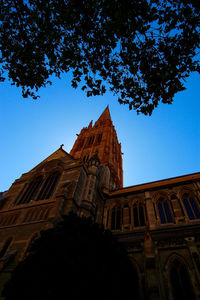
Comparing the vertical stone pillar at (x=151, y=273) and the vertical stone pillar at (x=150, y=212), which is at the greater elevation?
the vertical stone pillar at (x=150, y=212)

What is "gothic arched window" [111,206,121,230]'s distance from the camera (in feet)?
57.3

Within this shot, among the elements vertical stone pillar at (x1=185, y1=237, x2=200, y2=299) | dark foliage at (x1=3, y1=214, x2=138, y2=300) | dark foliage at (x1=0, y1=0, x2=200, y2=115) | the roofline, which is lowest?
dark foliage at (x1=3, y1=214, x2=138, y2=300)

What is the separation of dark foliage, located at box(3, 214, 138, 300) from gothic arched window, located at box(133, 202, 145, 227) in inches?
305

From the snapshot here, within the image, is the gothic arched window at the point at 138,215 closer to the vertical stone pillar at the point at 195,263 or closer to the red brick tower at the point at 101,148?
the vertical stone pillar at the point at 195,263

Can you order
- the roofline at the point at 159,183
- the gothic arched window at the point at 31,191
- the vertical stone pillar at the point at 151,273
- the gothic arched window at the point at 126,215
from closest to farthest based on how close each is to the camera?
the vertical stone pillar at the point at 151,273 → the gothic arched window at the point at 126,215 → the roofline at the point at 159,183 → the gothic arched window at the point at 31,191

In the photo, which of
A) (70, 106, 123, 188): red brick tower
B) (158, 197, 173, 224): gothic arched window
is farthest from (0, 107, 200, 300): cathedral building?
(70, 106, 123, 188): red brick tower

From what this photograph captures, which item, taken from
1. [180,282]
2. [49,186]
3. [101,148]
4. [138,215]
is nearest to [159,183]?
[138,215]

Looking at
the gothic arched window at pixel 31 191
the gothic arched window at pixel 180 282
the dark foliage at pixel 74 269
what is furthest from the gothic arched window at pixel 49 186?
the gothic arched window at pixel 180 282

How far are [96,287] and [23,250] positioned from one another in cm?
816

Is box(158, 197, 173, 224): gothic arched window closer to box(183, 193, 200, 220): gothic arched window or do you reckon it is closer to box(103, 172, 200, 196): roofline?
box(183, 193, 200, 220): gothic arched window

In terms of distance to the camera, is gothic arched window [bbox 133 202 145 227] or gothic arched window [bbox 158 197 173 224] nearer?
gothic arched window [bbox 158 197 173 224]

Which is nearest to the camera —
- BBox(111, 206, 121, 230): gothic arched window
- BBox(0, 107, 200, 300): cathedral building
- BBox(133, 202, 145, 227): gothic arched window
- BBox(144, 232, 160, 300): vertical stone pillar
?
BBox(144, 232, 160, 300): vertical stone pillar

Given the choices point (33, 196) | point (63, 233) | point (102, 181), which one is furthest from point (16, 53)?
point (102, 181)

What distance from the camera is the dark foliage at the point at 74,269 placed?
23.3ft
